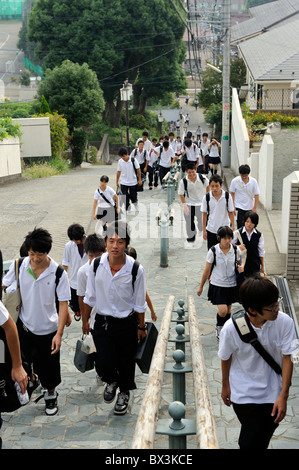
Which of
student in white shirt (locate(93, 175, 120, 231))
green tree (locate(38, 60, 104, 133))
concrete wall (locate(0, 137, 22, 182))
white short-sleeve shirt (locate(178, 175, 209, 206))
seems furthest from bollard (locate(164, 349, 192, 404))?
green tree (locate(38, 60, 104, 133))

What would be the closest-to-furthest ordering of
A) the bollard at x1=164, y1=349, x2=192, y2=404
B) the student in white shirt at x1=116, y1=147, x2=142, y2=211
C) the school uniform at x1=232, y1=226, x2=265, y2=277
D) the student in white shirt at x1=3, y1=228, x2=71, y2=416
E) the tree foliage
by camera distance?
the bollard at x1=164, y1=349, x2=192, y2=404
the student in white shirt at x1=3, y1=228, x2=71, y2=416
the school uniform at x1=232, y1=226, x2=265, y2=277
the student in white shirt at x1=116, y1=147, x2=142, y2=211
the tree foliage

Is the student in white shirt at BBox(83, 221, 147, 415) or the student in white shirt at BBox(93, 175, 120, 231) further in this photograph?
the student in white shirt at BBox(93, 175, 120, 231)

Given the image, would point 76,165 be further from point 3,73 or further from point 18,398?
point 3,73

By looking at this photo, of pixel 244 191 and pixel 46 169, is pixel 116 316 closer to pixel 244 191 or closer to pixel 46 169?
pixel 244 191

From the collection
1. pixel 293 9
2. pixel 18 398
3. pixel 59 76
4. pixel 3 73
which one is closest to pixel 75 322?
pixel 18 398

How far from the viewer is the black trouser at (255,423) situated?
3.94 metres

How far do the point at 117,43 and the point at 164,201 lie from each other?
106 ft

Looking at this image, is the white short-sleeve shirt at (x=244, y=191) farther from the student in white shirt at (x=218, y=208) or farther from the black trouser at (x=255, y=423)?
the black trouser at (x=255, y=423)

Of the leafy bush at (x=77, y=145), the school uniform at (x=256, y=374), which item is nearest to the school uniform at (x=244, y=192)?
the school uniform at (x=256, y=374)

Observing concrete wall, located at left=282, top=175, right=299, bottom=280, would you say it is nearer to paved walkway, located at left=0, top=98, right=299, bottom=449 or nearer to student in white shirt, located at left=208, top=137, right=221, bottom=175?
paved walkway, located at left=0, top=98, right=299, bottom=449

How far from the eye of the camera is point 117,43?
46.6m

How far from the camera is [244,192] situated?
10.3 meters

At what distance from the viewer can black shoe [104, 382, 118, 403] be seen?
236 inches

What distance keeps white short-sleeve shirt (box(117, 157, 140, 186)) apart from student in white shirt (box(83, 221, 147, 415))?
8.18 metres
